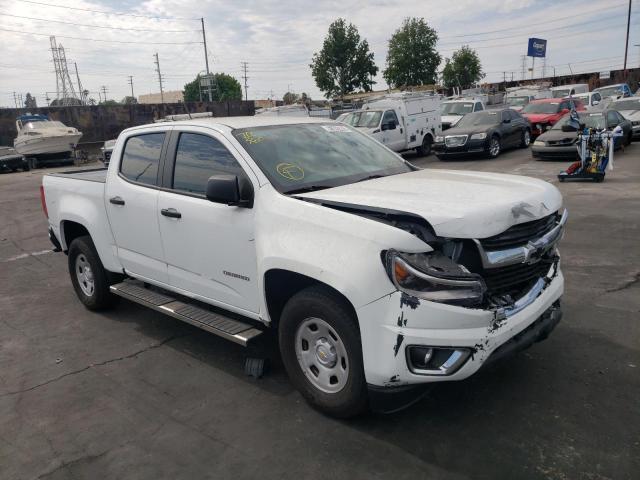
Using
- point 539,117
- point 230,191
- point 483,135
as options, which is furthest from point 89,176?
point 539,117

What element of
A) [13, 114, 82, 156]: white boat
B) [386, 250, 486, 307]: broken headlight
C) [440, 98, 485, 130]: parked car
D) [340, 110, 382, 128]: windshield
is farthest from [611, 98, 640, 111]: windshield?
[13, 114, 82, 156]: white boat

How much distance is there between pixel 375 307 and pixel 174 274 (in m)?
2.16

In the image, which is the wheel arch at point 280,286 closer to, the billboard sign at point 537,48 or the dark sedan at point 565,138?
the dark sedan at point 565,138

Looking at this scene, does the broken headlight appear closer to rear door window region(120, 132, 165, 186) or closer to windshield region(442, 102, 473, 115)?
rear door window region(120, 132, 165, 186)

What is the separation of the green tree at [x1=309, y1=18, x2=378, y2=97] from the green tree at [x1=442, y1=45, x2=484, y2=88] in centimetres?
928

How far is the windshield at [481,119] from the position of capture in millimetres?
18394

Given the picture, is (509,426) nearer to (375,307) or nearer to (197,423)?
(375,307)

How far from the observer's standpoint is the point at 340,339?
3.15 meters

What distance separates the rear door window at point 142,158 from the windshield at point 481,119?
15520mm

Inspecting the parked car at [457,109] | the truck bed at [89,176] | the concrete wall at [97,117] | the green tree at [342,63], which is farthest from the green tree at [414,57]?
the truck bed at [89,176]

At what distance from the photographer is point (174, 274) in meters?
4.43

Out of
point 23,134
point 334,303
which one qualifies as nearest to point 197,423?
point 334,303

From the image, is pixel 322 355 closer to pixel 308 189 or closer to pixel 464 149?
pixel 308 189

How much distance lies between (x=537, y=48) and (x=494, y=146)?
175 ft
